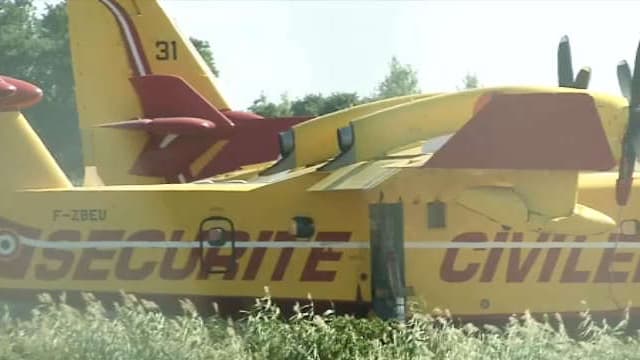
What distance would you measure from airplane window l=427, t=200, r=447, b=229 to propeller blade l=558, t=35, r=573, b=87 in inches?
88.0

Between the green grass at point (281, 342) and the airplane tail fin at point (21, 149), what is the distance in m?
3.20

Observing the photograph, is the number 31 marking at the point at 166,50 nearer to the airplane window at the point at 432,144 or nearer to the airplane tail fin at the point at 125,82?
the airplane tail fin at the point at 125,82

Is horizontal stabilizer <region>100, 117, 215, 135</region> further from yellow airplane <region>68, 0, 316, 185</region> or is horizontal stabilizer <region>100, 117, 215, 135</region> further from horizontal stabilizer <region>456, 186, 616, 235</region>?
horizontal stabilizer <region>456, 186, 616, 235</region>

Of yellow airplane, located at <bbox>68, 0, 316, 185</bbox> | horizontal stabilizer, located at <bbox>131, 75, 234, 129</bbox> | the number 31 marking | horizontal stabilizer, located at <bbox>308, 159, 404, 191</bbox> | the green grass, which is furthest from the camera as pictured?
the number 31 marking

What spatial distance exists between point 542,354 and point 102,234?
4623mm

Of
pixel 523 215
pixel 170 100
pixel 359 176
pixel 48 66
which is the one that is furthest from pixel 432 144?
pixel 48 66

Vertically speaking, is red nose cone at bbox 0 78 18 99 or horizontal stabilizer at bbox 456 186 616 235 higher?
red nose cone at bbox 0 78 18 99

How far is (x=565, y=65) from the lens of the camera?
1001 cm

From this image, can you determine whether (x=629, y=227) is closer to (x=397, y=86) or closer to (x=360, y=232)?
(x=360, y=232)

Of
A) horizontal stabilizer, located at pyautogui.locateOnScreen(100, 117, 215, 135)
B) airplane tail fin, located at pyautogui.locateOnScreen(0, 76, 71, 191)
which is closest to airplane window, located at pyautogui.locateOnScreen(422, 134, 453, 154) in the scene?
airplane tail fin, located at pyautogui.locateOnScreen(0, 76, 71, 191)

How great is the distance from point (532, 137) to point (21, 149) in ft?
15.2

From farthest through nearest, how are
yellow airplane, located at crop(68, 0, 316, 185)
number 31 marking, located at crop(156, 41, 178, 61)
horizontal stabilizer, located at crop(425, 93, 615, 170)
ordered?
1. number 31 marking, located at crop(156, 41, 178, 61)
2. yellow airplane, located at crop(68, 0, 316, 185)
3. horizontal stabilizer, located at crop(425, 93, 615, 170)

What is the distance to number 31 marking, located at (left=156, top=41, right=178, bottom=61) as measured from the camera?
51.8ft

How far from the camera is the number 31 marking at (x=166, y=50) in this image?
15.8 m
